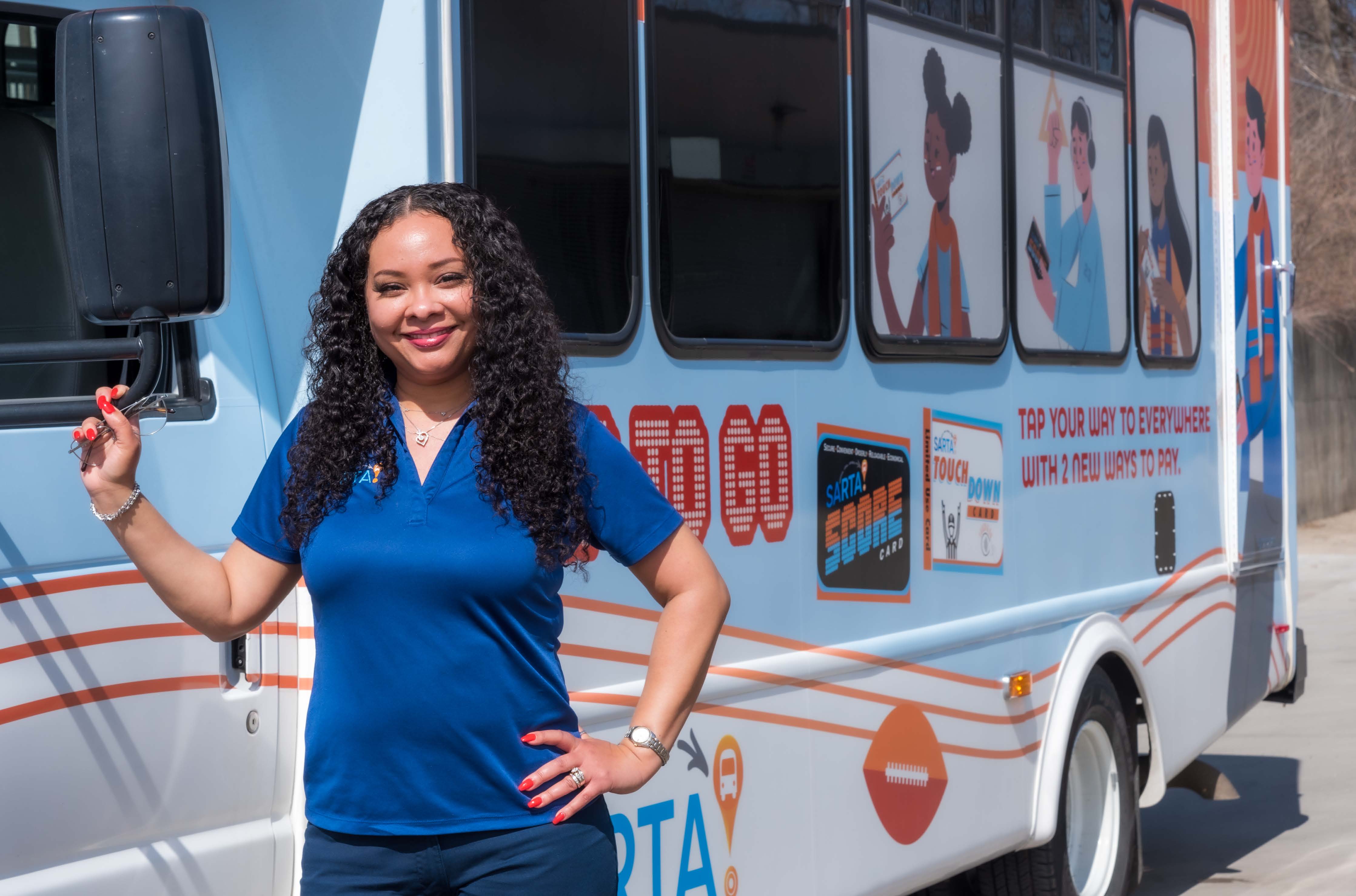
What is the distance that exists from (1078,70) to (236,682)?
10.8 ft

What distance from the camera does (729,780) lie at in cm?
334

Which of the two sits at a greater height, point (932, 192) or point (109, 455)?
point (932, 192)

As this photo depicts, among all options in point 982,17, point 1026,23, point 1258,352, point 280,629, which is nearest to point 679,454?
point 280,629

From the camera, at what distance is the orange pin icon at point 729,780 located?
10.9ft

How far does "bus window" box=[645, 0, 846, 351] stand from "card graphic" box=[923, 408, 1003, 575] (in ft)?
1.75

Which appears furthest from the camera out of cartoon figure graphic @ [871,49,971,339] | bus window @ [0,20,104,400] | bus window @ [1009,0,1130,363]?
bus window @ [1009,0,1130,363]

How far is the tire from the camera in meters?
4.78

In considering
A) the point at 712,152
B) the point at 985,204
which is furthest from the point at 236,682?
the point at 985,204

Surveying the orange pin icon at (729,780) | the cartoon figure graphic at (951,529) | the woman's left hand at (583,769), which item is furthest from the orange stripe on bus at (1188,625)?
the woman's left hand at (583,769)

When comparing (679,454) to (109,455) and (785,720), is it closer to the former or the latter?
(785,720)

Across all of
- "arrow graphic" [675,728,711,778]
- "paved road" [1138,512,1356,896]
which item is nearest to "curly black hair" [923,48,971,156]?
"arrow graphic" [675,728,711,778]

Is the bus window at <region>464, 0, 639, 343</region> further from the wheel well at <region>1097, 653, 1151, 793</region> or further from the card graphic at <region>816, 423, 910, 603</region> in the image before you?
the wheel well at <region>1097, 653, 1151, 793</region>

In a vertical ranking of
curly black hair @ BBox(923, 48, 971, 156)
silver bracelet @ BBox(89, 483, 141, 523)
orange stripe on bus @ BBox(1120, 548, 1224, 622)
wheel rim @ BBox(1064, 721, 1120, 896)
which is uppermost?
curly black hair @ BBox(923, 48, 971, 156)

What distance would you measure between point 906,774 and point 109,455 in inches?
94.5
